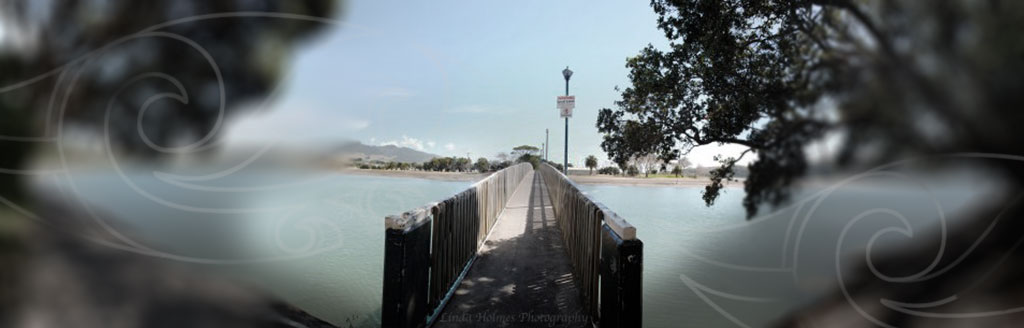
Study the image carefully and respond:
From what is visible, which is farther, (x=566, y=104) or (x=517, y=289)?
(x=566, y=104)

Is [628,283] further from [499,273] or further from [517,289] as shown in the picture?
[499,273]

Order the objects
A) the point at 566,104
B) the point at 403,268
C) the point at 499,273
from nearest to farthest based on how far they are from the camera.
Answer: the point at 403,268 → the point at 499,273 → the point at 566,104

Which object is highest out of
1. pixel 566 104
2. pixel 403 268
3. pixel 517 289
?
pixel 566 104

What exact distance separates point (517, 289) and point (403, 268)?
153 cm

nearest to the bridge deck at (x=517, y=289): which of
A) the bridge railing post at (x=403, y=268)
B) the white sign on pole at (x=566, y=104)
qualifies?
the bridge railing post at (x=403, y=268)

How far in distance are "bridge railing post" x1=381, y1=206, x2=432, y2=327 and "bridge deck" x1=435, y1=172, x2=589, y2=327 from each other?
537 millimetres

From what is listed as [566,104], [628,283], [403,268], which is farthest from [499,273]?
[566,104]

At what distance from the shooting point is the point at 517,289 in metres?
3.22

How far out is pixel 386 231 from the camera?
185 cm

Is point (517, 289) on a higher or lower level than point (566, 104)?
lower

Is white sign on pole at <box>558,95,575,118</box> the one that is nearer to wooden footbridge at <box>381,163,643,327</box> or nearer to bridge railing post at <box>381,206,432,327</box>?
wooden footbridge at <box>381,163,643,327</box>

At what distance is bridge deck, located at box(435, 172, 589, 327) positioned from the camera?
8.50 ft

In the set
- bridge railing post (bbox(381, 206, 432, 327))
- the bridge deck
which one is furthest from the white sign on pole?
bridge railing post (bbox(381, 206, 432, 327))

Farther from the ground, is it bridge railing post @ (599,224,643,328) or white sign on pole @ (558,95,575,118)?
white sign on pole @ (558,95,575,118)
